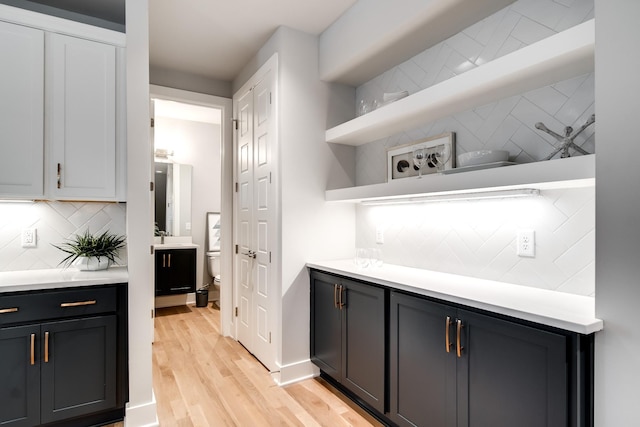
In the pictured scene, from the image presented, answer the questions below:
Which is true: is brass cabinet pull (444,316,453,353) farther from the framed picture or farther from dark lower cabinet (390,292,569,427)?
the framed picture

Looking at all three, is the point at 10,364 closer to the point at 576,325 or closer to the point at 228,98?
the point at 576,325

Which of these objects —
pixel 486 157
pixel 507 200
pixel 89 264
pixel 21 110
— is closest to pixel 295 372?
pixel 89 264

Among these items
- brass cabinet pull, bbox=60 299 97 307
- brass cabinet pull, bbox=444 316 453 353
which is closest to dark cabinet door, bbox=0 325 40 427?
brass cabinet pull, bbox=60 299 97 307

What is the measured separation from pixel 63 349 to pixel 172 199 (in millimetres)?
3352

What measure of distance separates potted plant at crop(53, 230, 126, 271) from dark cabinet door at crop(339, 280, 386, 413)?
1615 mm

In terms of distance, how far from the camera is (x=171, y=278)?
4680 mm

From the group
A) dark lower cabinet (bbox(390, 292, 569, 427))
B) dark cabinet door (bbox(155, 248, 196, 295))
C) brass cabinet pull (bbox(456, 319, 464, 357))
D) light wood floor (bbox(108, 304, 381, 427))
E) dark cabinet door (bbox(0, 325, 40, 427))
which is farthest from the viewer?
dark cabinet door (bbox(155, 248, 196, 295))

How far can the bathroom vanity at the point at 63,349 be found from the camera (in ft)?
6.03

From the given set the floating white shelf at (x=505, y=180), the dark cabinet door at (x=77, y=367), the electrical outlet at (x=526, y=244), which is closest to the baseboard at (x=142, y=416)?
the dark cabinet door at (x=77, y=367)

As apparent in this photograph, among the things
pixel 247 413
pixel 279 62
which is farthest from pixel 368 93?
pixel 247 413

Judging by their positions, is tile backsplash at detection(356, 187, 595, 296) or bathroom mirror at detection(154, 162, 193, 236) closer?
tile backsplash at detection(356, 187, 595, 296)

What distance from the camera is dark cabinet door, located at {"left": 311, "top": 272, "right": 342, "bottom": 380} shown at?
2.43 m

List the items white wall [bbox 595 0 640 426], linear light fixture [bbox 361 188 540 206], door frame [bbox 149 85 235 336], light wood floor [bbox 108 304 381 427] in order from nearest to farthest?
white wall [bbox 595 0 640 426] → linear light fixture [bbox 361 188 540 206] → light wood floor [bbox 108 304 381 427] → door frame [bbox 149 85 235 336]

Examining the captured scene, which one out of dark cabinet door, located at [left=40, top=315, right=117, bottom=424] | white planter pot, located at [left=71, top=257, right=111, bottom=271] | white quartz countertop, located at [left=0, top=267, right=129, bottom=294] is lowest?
dark cabinet door, located at [left=40, top=315, right=117, bottom=424]
